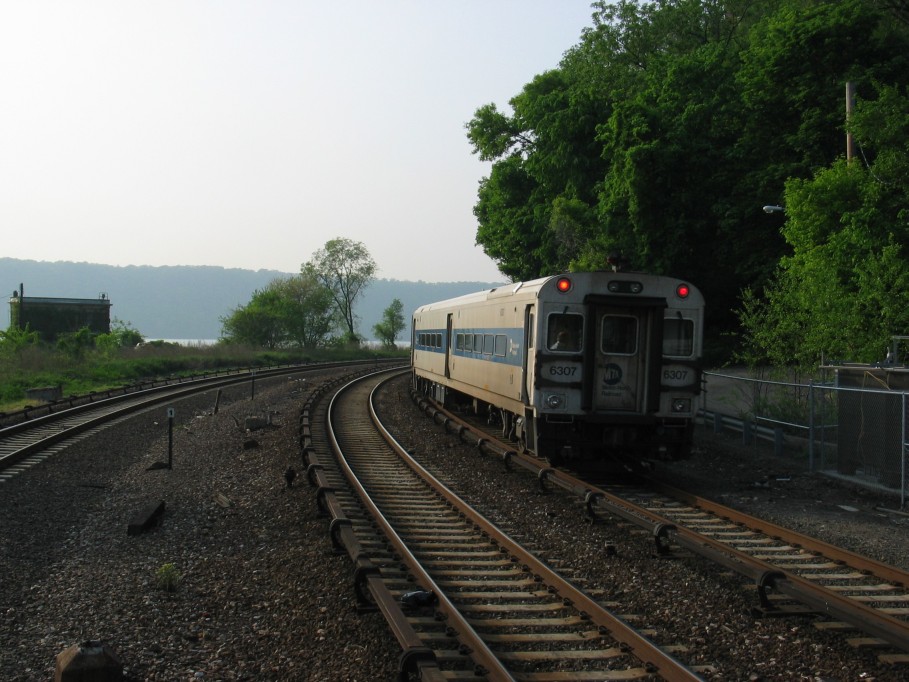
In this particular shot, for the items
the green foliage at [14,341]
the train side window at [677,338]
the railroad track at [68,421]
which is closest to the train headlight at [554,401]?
the train side window at [677,338]

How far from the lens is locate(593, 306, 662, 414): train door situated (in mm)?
12406

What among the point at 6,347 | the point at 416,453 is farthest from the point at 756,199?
the point at 6,347

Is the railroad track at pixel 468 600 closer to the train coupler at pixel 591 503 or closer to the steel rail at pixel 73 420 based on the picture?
the train coupler at pixel 591 503

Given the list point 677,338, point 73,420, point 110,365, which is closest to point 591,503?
point 677,338

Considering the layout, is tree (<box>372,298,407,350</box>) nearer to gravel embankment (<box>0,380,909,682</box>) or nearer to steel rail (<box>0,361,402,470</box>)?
steel rail (<box>0,361,402,470</box>)

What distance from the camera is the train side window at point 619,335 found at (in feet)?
41.1

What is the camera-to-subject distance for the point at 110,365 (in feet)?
131

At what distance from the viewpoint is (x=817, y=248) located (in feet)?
62.4

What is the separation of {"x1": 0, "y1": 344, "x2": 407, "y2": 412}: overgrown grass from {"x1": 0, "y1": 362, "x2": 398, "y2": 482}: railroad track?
2.10 m

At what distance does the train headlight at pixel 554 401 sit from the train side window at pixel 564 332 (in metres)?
0.68

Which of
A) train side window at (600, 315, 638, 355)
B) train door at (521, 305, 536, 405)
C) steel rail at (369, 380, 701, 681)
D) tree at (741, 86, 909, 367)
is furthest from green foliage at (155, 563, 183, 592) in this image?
tree at (741, 86, 909, 367)

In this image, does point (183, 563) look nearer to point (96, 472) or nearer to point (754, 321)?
point (96, 472)

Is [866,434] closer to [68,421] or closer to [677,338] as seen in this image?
[677,338]

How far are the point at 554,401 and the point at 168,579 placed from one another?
640 centimetres
